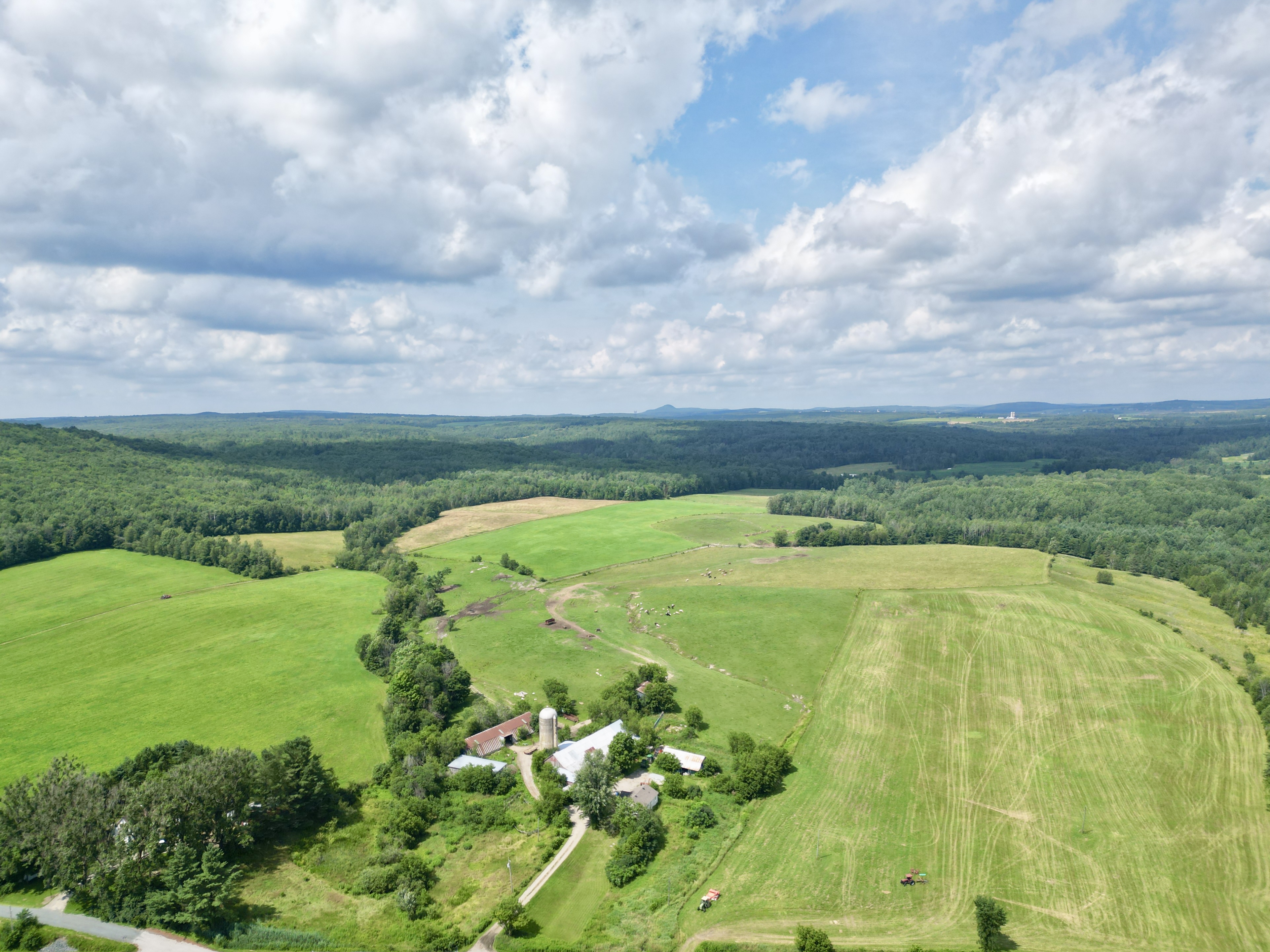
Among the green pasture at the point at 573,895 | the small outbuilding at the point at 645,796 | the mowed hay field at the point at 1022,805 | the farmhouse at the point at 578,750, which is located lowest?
the green pasture at the point at 573,895

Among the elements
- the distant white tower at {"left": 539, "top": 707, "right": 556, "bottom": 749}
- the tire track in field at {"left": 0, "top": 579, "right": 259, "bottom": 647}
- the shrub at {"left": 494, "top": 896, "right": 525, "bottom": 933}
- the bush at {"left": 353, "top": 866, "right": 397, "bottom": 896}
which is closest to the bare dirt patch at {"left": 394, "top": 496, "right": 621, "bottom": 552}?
the tire track in field at {"left": 0, "top": 579, "right": 259, "bottom": 647}

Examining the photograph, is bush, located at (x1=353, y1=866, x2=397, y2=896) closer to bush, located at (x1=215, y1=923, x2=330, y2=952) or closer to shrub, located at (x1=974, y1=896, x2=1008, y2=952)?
bush, located at (x1=215, y1=923, x2=330, y2=952)

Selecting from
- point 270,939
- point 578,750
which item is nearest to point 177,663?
point 270,939

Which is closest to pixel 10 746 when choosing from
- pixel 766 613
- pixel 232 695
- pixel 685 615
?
pixel 232 695

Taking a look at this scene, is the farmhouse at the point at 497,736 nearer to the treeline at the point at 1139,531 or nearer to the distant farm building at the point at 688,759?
the distant farm building at the point at 688,759

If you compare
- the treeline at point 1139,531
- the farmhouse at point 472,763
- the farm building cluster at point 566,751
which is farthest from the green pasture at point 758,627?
the treeline at point 1139,531

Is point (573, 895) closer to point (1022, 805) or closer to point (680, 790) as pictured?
point (680, 790)

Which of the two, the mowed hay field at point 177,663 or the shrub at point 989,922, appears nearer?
the shrub at point 989,922

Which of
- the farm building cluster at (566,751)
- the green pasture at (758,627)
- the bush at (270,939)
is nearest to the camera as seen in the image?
the bush at (270,939)
